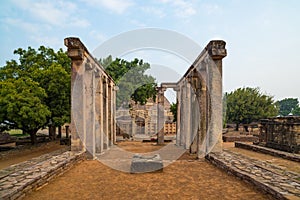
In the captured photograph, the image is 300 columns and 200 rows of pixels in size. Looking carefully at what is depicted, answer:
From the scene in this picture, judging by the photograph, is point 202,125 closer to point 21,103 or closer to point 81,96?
point 81,96

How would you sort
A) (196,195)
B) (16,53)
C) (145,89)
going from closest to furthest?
(196,195)
(16,53)
(145,89)

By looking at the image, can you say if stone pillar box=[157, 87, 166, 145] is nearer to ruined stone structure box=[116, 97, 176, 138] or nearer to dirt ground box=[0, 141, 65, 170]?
dirt ground box=[0, 141, 65, 170]

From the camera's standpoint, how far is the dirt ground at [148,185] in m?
4.71

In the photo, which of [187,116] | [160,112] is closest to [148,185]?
[187,116]

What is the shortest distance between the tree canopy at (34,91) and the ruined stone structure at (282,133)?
1199 cm

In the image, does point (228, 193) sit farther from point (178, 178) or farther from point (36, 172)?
point (36, 172)

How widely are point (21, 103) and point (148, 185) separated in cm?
886

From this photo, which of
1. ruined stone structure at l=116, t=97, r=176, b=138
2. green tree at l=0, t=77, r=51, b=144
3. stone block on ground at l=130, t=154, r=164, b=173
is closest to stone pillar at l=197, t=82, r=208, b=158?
stone block on ground at l=130, t=154, r=164, b=173

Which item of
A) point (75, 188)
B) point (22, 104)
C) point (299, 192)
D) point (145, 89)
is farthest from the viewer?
point (145, 89)

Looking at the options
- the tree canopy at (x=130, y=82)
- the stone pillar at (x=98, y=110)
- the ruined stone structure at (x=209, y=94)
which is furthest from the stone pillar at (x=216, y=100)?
the tree canopy at (x=130, y=82)

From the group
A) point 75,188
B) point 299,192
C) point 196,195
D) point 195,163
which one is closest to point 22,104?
point 75,188

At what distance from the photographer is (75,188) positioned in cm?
525

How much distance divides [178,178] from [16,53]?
52.9 ft

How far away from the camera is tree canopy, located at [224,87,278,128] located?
25766 mm
